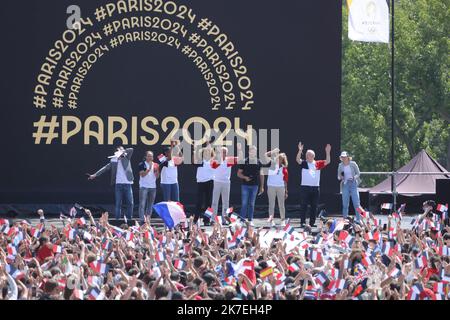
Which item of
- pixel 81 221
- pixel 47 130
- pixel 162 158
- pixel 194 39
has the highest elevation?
pixel 194 39

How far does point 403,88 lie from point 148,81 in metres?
15.5

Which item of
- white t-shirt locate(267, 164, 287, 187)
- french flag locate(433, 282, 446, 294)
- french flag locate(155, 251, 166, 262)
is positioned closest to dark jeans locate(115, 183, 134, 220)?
white t-shirt locate(267, 164, 287, 187)

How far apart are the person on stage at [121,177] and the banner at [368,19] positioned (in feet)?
23.9

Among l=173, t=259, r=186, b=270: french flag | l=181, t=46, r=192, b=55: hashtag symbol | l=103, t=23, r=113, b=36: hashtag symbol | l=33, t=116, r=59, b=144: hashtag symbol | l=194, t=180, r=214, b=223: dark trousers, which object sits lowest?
l=173, t=259, r=186, b=270: french flag

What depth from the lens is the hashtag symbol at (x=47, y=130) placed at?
21078 mm

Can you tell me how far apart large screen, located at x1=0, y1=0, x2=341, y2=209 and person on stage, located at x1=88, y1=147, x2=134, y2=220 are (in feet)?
3.80

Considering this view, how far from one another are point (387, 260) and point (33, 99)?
11.4m

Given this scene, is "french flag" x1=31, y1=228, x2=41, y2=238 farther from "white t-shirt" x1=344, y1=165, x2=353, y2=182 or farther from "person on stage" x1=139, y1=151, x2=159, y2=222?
"white t-shirt" x1=344, y1=165, x2=353, y2=182

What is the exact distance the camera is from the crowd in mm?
8445

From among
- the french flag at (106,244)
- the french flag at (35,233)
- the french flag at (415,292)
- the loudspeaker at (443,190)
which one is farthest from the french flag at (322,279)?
the loudspeaker at (443,190)

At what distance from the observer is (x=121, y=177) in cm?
1958

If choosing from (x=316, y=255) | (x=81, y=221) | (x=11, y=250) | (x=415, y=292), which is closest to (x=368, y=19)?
(x=81, y=221)

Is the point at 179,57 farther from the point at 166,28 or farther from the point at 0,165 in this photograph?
the point at 0,165

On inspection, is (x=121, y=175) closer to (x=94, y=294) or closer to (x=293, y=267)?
(x=293, y=267)
